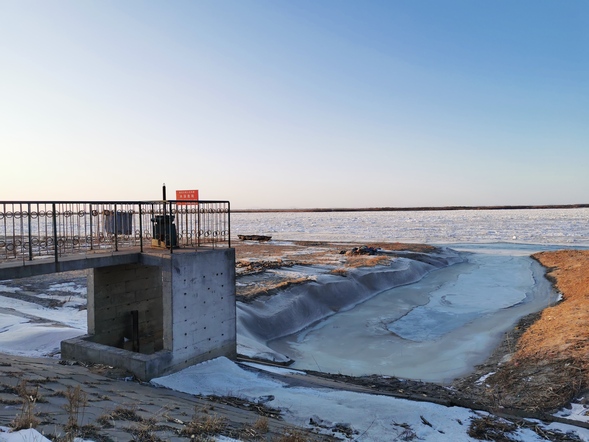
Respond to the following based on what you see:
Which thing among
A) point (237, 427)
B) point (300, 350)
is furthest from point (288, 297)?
point (237, 427)

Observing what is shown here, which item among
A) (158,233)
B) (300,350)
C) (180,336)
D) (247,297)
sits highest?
(158,233)

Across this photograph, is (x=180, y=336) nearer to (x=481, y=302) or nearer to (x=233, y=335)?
(x=233, y=335)

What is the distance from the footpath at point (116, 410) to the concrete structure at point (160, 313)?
1.02 metres

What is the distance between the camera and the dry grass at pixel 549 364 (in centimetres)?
1159

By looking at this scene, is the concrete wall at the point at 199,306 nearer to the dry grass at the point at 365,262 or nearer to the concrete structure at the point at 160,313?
the concrete structure at the point at 160,313

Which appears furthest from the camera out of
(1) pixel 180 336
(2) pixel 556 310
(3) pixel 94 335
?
(2) pixel 556 310

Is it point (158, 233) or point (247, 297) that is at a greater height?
point (158, 233)

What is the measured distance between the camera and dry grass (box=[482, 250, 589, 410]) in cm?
1159

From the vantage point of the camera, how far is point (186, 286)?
11391 mm

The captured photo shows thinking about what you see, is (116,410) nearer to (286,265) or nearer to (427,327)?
(427,327)

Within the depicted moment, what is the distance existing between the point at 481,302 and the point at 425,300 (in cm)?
328

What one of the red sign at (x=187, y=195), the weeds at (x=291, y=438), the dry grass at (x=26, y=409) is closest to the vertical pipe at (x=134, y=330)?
the red sign at (x=187, y=195)

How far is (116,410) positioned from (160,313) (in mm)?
7271

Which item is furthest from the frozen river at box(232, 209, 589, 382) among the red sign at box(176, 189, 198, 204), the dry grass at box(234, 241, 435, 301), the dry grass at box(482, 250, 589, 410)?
the red sign at box(176, 189, 198, 204)
